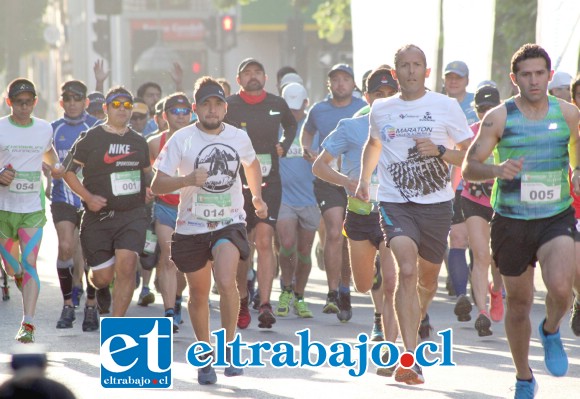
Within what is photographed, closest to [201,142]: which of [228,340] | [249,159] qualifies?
[249,159]

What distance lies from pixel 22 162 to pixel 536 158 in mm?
4788

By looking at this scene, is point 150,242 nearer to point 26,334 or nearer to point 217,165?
point 26,334

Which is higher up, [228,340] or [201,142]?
[201,142]

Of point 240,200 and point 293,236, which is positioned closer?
point 240,200

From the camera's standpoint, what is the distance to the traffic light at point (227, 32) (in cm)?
3056

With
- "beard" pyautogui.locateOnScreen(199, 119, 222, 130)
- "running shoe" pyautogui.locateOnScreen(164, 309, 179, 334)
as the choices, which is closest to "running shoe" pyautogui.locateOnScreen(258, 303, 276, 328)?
"running shoe" pyautogui.locateOnScreen(164, 309, 179, 334)

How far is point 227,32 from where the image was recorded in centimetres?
3098

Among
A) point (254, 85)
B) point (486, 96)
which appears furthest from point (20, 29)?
point (486, 96)

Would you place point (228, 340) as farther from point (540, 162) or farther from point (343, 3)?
point (343, 3)

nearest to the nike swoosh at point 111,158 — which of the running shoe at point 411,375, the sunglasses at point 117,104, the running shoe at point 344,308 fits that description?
the sunglasses at point 117,104

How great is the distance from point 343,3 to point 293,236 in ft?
59.8

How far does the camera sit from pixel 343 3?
30078mm

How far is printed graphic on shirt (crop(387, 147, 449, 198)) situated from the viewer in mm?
8133

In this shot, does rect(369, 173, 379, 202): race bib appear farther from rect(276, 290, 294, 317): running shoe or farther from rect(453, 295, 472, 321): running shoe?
rect(276, 290, 294, 317): running shoe
